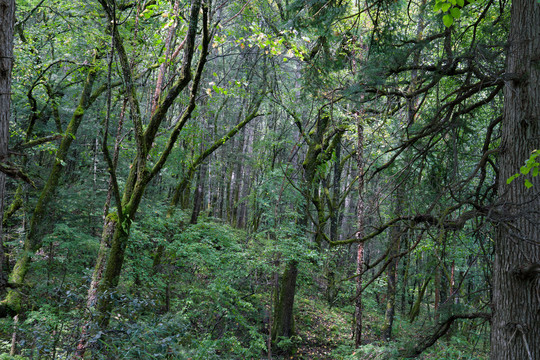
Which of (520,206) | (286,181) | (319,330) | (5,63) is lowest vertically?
(319,330)

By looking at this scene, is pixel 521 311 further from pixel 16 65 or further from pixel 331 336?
pixel 16 65

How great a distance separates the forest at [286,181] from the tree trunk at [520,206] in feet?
0.05

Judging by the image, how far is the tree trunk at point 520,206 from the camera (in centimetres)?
300

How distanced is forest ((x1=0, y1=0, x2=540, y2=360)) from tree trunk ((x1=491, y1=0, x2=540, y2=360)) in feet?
0.05

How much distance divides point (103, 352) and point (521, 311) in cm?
429

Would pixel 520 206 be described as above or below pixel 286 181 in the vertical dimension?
below

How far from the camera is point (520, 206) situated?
117 inches

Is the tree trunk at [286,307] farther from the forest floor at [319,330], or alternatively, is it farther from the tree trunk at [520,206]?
the tree trunk at [520,206]

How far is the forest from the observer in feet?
10.4

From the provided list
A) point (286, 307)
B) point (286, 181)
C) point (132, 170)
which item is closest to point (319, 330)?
point (286, 307)

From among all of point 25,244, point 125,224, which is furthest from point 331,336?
point 25,244

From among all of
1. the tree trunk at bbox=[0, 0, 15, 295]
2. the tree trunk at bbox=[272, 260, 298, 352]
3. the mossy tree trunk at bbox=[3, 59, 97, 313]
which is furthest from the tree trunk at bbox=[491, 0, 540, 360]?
the mossy tree trunk at bbox=[3, 59, 97, 313]

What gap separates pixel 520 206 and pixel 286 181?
6.24m

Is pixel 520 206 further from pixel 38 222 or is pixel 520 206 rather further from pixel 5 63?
pixel 38 222
